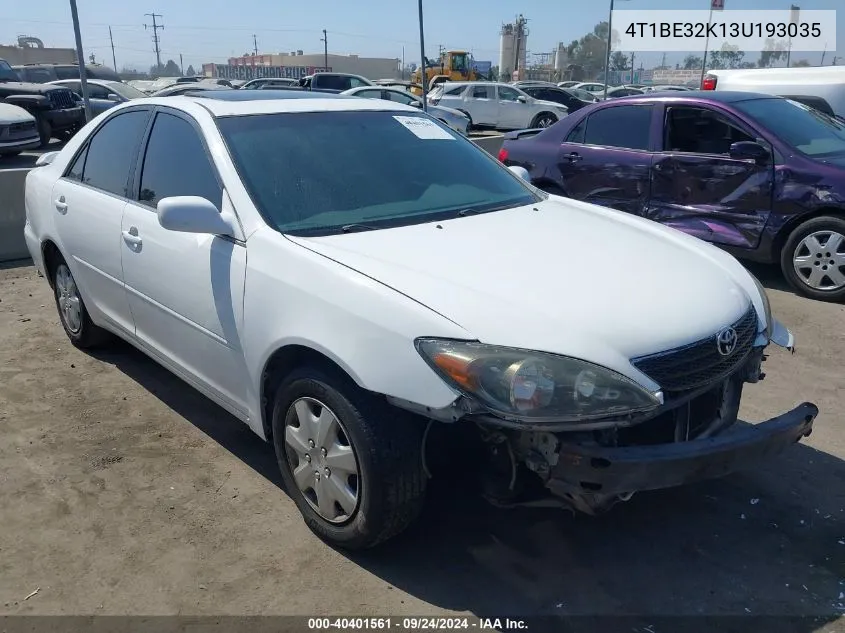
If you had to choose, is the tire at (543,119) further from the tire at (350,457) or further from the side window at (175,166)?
the tire at (350,457)

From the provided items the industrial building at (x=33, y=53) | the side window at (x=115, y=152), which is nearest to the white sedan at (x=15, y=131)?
the side window at (x=115, y=152)

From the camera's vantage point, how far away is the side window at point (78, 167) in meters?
4.46

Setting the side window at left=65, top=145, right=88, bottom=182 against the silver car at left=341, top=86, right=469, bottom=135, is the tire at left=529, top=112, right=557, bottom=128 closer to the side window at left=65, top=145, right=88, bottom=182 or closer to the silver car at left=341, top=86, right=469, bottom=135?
the silver car at left=341, top=86, right=469, bottom=135

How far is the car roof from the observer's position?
3.52 m

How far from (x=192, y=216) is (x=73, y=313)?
7.79 ft

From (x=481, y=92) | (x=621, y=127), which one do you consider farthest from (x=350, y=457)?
(x=481, y=92)

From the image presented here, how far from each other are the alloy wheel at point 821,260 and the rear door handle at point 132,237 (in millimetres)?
4862

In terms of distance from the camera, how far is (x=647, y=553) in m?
2.86

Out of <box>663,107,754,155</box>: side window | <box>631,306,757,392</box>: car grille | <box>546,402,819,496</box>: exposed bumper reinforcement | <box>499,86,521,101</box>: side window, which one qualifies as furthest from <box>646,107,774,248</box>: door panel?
<box>499,86,521,101</box>: side window

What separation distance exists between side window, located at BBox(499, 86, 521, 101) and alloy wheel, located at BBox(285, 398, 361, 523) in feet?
68.2

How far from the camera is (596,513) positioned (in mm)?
2502

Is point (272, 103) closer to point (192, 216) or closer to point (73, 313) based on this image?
point (192, 216)

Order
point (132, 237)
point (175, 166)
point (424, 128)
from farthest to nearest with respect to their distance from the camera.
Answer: point (424, 128) → point (132, 237) → point (175, 166)

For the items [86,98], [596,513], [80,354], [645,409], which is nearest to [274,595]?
[596,513]
